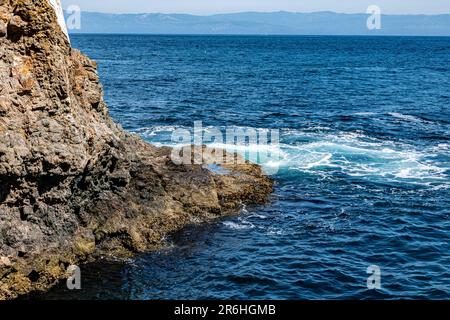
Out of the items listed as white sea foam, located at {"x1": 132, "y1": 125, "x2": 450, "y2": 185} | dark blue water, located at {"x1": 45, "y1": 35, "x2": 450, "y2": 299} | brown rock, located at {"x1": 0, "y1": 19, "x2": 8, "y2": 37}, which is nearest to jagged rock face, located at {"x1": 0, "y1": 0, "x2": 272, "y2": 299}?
brown rock, located at {"x1": 0, "y1": 19, "x2": 8, "y2": 37}

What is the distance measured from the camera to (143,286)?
2488 centimetres

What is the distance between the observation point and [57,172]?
80.9 ft

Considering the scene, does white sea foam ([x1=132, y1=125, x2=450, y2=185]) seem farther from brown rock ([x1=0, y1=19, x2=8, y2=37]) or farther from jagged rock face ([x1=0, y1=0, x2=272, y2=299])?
brown rock ([x1=0, y1=19, x2=8, y2=37])

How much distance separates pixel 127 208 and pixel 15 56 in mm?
9845

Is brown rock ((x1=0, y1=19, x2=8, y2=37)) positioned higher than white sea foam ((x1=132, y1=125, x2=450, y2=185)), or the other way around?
brown rock ((x1=0, y1=19, x2=8, y2=37))

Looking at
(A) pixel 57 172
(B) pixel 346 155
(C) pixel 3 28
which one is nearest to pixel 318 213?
(B) pixel 346 155

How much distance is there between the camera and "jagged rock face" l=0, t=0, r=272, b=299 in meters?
23.1

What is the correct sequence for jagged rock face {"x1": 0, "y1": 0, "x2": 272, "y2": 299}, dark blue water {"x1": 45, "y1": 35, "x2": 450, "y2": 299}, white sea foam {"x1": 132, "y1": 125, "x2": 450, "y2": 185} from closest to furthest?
1. jagged rock face {"x1": 0, "y1": 0, "x2": 272, "y2": 299}
2. dark blue water {"x1": 45, "y1": 35, "x2": 450, "y2": 299}
3. white sea foam {"x1": 132, "y1": 125, "x2": 450, "y2": 185}

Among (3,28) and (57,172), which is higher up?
(3,28)

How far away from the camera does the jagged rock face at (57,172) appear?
23.1 meters

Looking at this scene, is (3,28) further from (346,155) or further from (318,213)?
(346,155)

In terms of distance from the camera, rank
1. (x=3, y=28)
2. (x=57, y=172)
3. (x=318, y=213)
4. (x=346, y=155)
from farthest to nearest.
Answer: (x=346, y=155) → (x=318, y=213) → (x=57, y=172) → (x=3, y=28)

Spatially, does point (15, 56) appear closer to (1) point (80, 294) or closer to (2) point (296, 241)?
(1) point (80, 294)

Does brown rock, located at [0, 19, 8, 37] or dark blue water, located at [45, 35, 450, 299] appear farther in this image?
dark blue water, located at [45, 35, 450, 299]
